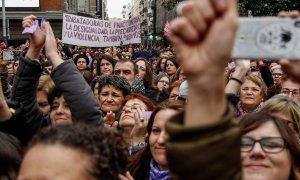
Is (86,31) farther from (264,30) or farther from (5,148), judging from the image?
(264,30)

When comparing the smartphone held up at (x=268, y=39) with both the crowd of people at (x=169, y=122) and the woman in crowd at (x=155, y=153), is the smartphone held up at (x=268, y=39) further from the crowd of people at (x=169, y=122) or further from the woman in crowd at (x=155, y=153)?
the woman in crowd at (x=155, y=153)

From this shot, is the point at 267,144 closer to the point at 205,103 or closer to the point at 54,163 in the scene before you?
the point at 54,163

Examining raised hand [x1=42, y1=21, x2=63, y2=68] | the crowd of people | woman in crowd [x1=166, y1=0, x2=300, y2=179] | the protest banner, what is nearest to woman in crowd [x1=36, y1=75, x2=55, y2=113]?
the crowd of people

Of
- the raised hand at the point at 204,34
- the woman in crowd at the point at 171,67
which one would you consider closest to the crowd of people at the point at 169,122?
the raised hand at the point at 204,34

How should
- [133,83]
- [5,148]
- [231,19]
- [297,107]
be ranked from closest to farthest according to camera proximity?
[231,19] < [5,148] < [297,107] < [133,83]

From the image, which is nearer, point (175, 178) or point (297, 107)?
point (175, 178)

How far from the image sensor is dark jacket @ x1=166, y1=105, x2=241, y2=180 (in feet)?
4.13

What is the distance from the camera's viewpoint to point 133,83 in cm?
662

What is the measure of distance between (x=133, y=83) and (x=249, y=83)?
1.62 m

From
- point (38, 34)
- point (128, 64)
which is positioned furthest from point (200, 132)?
point (128, 64)

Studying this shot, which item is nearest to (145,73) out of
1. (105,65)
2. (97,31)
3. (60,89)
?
(105,65)

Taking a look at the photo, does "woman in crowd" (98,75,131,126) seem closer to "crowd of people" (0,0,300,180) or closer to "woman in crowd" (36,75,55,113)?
"crowd of people" (0,0,300,180)

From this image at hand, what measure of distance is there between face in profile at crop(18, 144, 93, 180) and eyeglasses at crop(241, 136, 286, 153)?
912 mm

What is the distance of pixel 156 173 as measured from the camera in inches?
120
